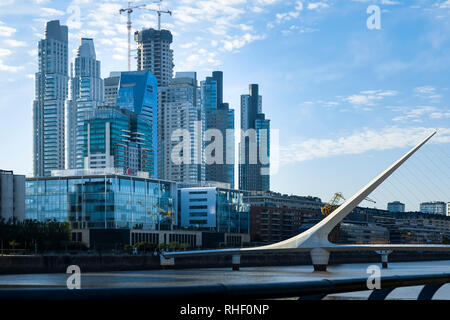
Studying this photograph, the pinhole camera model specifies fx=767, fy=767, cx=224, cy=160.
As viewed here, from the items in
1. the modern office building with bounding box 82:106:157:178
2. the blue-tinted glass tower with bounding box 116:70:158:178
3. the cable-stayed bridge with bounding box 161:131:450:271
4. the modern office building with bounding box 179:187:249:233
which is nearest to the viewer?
the cable-stayed bridge with bounding box 161:131:450:271

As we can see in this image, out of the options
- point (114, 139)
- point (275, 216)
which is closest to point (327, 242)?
→ point (275, 216)

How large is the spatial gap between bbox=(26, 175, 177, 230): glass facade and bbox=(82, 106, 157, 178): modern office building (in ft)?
271

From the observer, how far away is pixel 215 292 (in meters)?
2.38

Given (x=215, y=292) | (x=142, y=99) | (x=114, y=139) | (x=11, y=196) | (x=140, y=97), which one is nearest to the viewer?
(x=215, y=292)

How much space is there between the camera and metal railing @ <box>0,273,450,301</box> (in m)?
2.15

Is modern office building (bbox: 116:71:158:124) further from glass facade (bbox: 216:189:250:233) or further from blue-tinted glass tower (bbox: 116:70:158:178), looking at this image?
glass facade (bbox: 216:189:250:233)

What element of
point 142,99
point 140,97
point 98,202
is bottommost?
point 98,202

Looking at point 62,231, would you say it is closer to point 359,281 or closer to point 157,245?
point 157,245

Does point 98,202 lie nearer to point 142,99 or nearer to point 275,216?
point 275,216

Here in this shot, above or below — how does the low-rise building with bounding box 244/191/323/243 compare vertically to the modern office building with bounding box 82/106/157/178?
below

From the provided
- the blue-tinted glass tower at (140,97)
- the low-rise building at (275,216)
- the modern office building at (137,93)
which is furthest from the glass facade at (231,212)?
the modern office building at (137,93)

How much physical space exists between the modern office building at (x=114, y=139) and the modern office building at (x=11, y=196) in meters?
94.6

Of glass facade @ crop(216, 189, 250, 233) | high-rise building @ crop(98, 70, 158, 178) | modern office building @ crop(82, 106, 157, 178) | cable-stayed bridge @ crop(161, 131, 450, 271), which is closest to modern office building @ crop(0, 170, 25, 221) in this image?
cable-stayed bridge @ crop(161, 131, 450, 271)

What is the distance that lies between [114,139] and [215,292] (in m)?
172
